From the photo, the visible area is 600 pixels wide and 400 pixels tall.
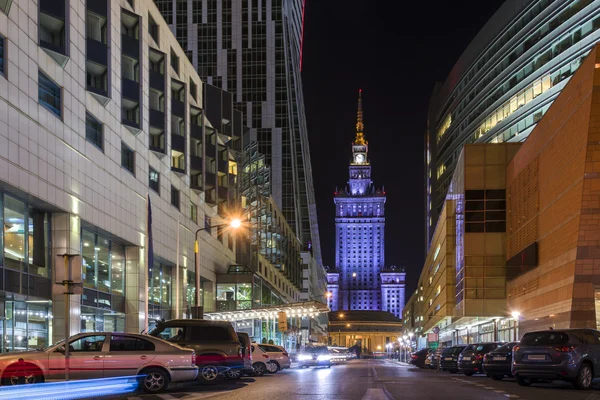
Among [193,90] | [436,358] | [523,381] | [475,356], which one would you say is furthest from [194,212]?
[523,381]

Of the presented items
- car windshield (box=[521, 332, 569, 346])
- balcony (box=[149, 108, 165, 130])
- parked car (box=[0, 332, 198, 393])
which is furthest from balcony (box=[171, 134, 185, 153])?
car windshield (box=[521, 332, 569, 346])

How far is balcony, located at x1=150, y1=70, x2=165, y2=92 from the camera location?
145 ft

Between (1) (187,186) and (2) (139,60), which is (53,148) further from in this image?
(1) (187,186)

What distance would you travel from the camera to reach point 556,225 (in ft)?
126

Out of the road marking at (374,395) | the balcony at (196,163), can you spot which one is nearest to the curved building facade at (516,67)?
the balcony at (196,163)

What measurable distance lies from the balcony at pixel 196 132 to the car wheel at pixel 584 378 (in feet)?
125

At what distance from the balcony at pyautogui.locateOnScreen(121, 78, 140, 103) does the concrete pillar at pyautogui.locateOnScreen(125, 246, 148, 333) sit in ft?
25.7

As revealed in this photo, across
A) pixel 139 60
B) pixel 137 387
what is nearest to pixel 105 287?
pixel 139 60

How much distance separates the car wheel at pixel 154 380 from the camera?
18.1 metres

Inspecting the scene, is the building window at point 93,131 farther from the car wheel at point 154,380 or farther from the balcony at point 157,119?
the car wheel at point 154,380

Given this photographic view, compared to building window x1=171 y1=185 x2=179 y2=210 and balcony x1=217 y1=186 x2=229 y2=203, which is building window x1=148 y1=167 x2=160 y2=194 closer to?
building window x1=171 y1=185 x2=179 y2=210

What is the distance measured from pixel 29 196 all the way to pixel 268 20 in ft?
353

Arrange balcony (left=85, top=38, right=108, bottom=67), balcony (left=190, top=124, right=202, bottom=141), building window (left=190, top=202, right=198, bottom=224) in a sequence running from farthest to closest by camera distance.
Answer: building window (left=190, top=202, right=198, bottom=224), balcony (left=190, top=124, right=202, bottom=141), balcony (left=85, top=38, right=108, bottom=67)

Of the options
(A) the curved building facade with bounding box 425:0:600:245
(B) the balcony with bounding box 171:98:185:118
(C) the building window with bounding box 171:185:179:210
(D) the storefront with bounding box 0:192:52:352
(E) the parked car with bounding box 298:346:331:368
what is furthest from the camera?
(A) the curved building facade with bounding box 425:0:600:245
